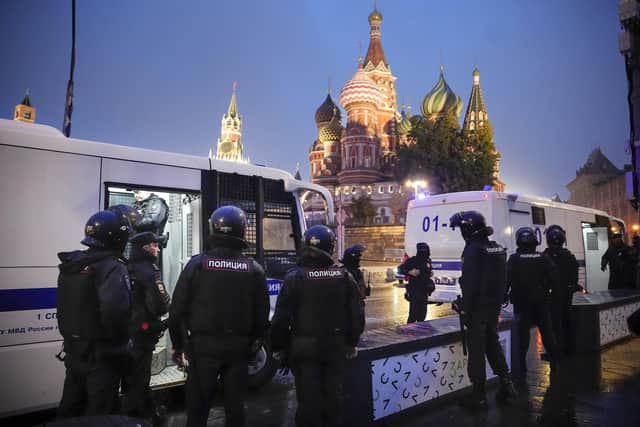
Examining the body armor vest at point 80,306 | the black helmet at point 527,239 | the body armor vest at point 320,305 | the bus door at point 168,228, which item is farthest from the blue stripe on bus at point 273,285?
the black helmet at point 527,239

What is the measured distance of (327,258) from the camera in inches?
139

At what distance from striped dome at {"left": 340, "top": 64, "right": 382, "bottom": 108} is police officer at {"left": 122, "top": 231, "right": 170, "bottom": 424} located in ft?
194

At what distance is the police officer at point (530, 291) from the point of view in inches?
234

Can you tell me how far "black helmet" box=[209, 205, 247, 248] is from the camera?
11.1 ft

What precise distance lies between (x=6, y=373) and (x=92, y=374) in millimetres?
1667

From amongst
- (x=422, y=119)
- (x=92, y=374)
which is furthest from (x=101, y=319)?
(x=422, y=119)

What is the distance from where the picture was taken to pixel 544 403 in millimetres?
4984

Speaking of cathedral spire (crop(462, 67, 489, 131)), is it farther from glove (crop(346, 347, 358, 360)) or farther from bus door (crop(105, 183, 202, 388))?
glove (crop(346, 347, 358, 360))

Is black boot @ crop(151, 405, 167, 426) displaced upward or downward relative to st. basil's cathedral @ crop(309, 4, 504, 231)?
downward

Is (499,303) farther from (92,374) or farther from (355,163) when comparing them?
(355,163)

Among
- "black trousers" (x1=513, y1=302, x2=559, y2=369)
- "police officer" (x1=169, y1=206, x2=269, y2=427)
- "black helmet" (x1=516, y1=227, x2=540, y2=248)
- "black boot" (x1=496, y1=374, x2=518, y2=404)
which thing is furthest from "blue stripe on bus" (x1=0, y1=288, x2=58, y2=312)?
"black helmet" (x1=516, y1=227, x2=540, y2=248)

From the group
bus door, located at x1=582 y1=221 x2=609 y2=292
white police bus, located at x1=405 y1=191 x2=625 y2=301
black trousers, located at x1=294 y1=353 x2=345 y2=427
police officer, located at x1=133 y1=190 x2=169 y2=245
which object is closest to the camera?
black trousers, located at x1=294 y1=353 x2=345 y2=427

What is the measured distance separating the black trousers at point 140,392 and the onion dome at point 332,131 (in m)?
66.4

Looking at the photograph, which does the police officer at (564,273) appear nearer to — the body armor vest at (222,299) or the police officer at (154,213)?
the body armor vest at (222,299)
